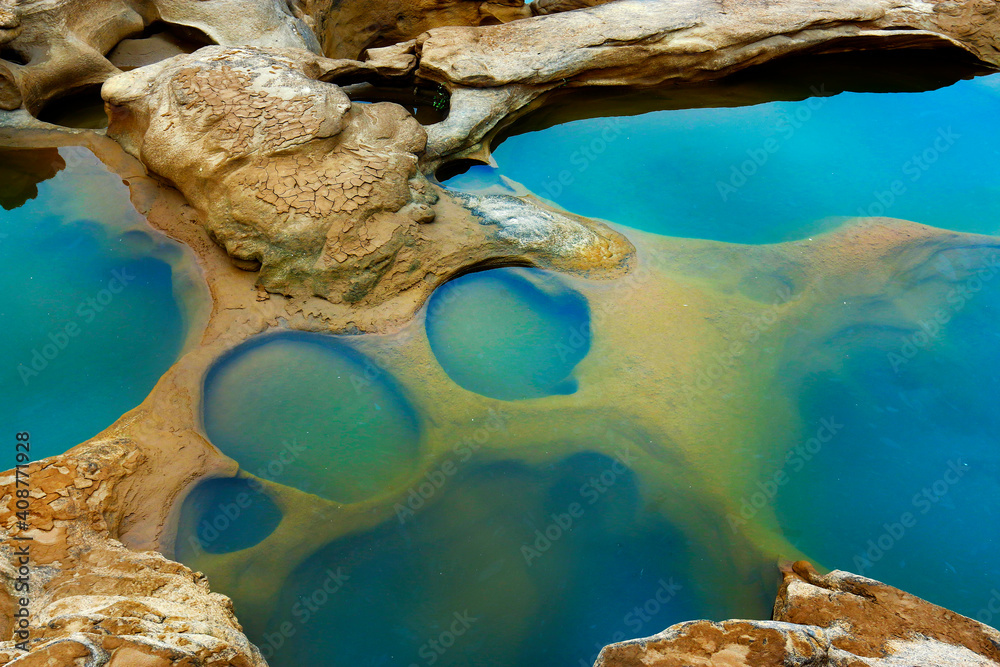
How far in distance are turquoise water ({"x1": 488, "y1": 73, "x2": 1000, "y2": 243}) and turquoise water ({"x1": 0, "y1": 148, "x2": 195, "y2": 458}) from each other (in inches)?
103

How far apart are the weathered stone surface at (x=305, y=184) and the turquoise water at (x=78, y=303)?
46 cm

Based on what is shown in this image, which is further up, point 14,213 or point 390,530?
point 14,213

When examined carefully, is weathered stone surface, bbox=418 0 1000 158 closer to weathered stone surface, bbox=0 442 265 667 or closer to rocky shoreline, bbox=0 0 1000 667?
rocky shoreline, bbox=0 0 1000 667

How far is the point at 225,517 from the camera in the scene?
3348mm

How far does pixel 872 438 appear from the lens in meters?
3.85

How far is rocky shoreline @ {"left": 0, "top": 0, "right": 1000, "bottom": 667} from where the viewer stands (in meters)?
2.67

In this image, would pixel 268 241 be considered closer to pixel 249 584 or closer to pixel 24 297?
pixel 24 297

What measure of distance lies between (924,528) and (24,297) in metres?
5.04

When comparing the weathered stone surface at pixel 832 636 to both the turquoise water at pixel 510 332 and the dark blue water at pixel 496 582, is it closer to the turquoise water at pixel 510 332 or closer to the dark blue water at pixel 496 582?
the dark blue water at pixel 496 582

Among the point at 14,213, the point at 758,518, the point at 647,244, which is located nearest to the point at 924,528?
the point at 758,518

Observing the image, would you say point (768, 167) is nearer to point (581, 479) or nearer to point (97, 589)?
point (581, 479)

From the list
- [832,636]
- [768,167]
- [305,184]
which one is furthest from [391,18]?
[832,636]

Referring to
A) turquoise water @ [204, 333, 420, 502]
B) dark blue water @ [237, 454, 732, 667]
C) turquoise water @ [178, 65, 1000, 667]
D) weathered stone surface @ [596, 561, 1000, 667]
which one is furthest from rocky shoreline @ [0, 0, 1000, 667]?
dark blue water @ [237, 454, 732, 667]

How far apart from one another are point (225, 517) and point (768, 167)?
4544 mm
